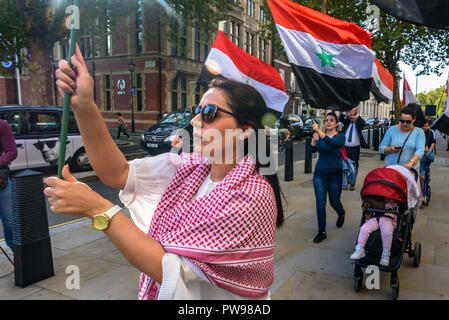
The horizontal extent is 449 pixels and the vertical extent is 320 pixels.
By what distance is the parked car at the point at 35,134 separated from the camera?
8.26m

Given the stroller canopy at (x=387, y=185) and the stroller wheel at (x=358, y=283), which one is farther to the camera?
the stroller canopy at (x=387, y=185)

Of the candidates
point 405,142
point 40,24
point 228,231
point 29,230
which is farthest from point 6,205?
point 40,24

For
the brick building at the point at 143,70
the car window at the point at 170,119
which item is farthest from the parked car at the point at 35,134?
the brick building at the point at 143,70

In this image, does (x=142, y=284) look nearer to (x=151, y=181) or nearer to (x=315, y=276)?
(x=151, y=181)

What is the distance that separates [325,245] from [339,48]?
8.66 feet

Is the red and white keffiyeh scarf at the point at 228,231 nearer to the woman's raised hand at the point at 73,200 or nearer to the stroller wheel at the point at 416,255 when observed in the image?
the woman's raised hand at the point at 73,200

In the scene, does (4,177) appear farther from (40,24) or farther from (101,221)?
(40,24)

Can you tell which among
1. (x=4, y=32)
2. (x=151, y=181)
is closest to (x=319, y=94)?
(x=151, y=181)

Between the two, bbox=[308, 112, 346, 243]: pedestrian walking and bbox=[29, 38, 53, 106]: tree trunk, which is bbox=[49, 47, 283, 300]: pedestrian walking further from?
bbox=[29, 38, 53, 106]: tree trunk

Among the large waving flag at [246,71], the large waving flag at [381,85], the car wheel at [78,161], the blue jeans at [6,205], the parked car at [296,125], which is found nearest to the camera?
the blue jeans at [6,205]

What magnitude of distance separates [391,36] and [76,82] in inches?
560

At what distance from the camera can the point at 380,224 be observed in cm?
368

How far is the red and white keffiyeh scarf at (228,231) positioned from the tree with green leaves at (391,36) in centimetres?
1240

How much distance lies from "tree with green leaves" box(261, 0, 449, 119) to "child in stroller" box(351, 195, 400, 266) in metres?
9.92
